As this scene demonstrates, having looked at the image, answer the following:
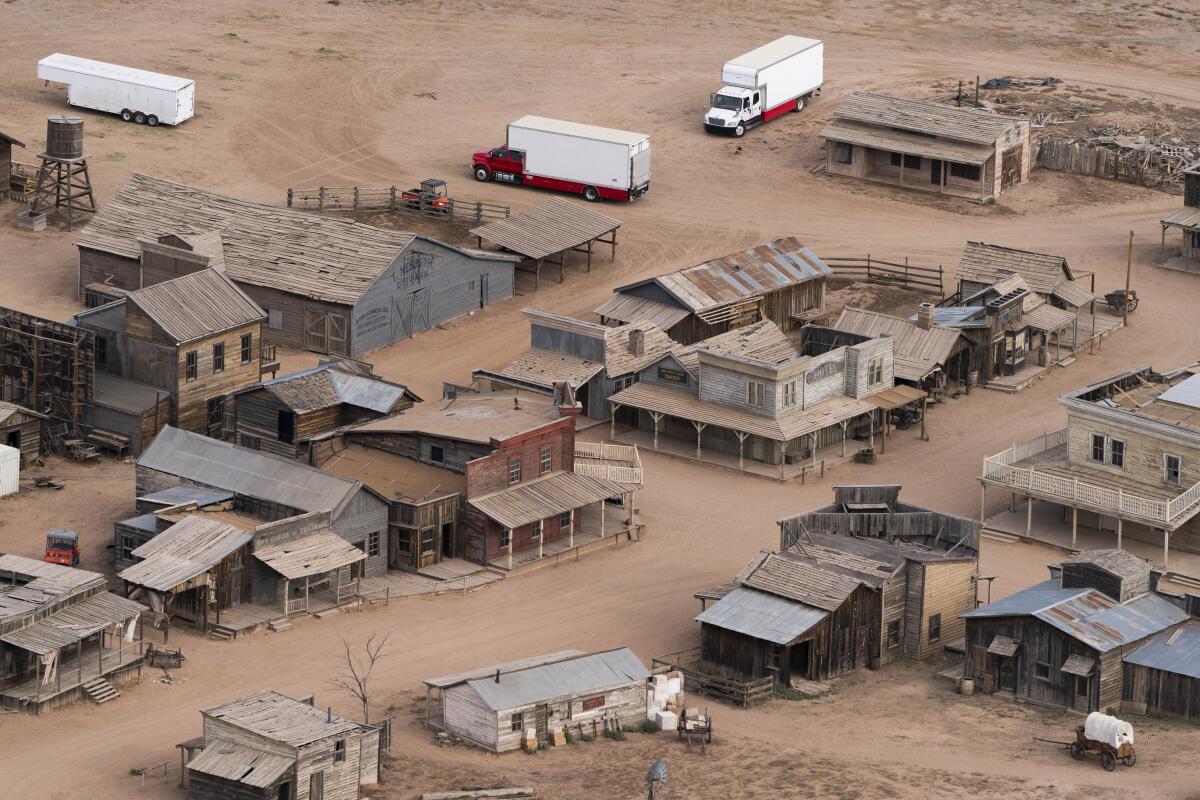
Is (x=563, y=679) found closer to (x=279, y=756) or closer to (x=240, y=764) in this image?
(x=279, y=756)

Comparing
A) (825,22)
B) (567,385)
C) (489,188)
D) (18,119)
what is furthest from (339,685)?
(825,22)

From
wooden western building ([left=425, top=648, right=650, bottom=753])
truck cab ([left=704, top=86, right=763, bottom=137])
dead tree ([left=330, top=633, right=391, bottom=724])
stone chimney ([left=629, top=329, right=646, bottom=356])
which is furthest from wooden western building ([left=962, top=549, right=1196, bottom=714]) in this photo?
truck cab ([left=704, top=86, right=763, bottom=137])

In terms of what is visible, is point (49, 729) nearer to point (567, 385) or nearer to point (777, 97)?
point (567, 385)

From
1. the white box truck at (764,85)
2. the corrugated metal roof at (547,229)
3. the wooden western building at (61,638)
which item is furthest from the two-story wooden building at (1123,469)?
the white box truck at (764,85)

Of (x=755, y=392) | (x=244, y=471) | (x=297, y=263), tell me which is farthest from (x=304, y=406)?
(x=755, y=392)

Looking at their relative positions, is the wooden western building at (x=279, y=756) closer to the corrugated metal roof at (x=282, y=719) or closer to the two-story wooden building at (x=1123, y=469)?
the corrugated metal roof at (x=282, y=719)
